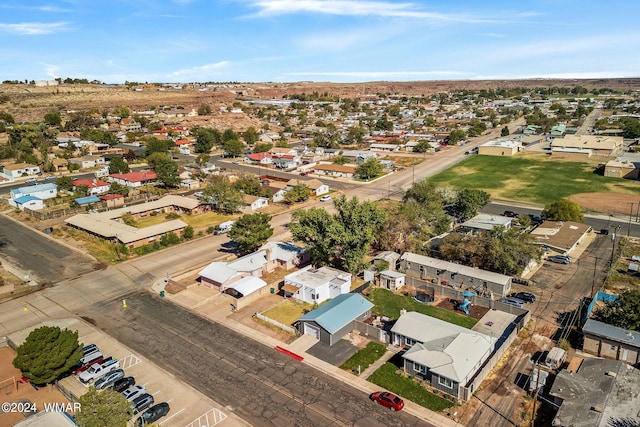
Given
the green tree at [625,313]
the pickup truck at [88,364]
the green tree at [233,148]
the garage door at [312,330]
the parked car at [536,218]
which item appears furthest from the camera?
the green tree at [233,148]

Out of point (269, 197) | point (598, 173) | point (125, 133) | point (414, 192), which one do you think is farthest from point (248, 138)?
point (598, 173)

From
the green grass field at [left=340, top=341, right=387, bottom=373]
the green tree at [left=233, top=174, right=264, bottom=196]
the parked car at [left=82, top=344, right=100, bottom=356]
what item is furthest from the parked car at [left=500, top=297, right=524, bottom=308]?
the green tree at [left=233, top=174, right=264, bottom=196]

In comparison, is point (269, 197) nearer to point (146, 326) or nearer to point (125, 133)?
point (146, 326)

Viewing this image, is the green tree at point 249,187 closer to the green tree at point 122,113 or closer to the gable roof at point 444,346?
the gable roof at point 444,346

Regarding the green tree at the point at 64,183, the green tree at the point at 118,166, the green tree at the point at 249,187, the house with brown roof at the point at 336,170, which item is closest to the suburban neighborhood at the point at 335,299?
the green tree at the point at 64,183

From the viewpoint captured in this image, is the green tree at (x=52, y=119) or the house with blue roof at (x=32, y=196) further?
the green tree at (x=52, y=119)

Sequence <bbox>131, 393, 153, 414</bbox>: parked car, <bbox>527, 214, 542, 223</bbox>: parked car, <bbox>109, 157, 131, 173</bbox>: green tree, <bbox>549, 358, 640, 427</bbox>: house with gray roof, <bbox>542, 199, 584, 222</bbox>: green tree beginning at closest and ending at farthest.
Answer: <bbox>549, 358, 640, 427</bbox>: house with gray roof
<bbox>131, 393, 153, 414</bbox>: parked car
<bbox>542, 199, 584, 222</bbox>: green tree
<bbox>527, 214, 542, 223</bbox>: parked car
<bbox>109, 157, 131, 173</bbox>: green tree

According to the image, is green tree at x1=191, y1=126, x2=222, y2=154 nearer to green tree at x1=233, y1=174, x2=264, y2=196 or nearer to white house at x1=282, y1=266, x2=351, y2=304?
green tree at x1=233, y1=174, x2=264, y2=196
